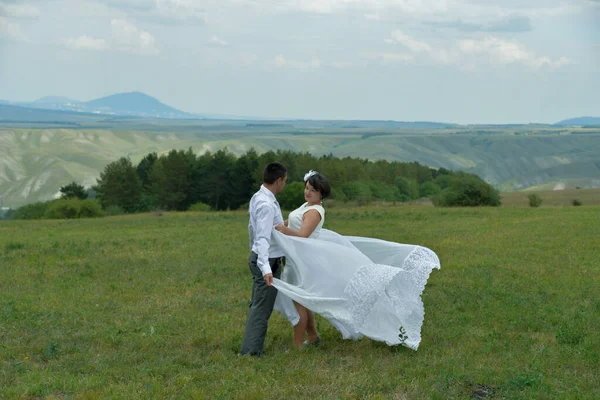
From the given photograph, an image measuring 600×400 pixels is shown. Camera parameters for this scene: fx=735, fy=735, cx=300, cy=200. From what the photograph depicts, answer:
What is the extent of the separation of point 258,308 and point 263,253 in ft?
3.09

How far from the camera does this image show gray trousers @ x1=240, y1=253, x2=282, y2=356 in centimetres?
988

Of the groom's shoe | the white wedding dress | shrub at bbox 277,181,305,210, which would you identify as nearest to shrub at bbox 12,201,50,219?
shrub at bbox 277,181,305,210

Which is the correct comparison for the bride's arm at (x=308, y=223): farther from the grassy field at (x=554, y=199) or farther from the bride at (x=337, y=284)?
the grassy field at (x=554, y=199)

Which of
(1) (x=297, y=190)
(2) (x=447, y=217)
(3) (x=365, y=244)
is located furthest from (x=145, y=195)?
(3) (x=365, y=244)

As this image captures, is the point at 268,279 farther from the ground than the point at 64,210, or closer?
farther from the ground

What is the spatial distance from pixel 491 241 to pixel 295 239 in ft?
53.6

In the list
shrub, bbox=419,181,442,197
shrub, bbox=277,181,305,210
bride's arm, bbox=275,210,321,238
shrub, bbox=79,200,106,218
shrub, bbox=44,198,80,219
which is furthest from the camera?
shrub, bbox=419,181,442,197

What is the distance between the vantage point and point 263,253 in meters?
9.46

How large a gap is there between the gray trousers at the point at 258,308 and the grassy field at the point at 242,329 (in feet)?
0.85

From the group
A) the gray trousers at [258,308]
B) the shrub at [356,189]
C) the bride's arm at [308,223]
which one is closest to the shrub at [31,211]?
the shrub at [356,189]

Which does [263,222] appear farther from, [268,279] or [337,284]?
[337,284]

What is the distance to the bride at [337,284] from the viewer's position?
32.3ft

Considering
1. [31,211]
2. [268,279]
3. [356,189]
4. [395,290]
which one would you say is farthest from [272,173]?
[31,211]

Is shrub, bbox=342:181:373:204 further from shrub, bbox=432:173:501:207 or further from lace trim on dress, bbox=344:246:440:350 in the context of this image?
lace trim on dress, bbox=344:246:440:350
